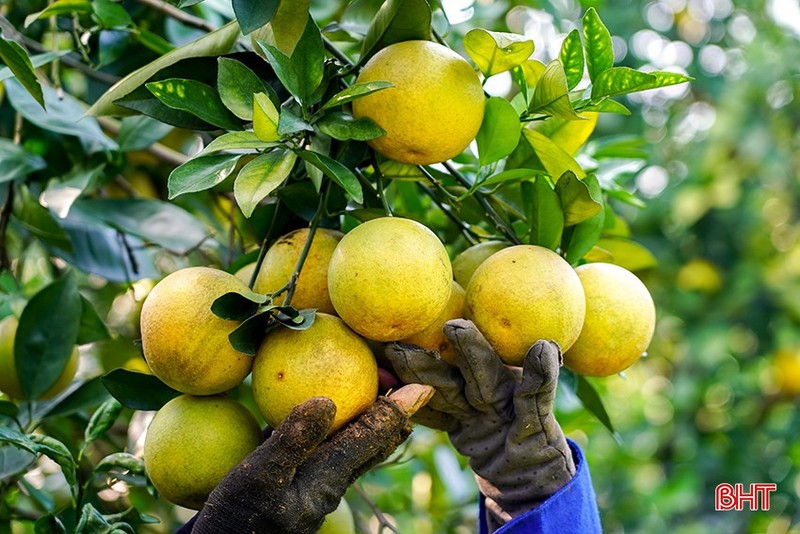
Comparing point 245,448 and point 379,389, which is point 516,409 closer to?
point 379,389

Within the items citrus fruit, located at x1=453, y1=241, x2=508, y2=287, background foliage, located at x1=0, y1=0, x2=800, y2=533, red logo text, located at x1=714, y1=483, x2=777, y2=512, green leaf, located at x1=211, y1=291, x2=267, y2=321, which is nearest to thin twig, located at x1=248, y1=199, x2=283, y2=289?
green leaf, located at x1=211, y1=291, x2=267, y2=321

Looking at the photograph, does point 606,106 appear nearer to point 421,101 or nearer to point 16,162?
point 421,101

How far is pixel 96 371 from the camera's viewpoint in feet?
4.91

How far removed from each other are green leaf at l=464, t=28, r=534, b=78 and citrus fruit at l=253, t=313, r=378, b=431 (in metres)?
0.30

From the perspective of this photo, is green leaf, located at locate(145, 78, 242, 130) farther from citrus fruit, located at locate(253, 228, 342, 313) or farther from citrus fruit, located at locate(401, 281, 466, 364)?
citrus fruit, located at locate(401, 281, 466, 364)

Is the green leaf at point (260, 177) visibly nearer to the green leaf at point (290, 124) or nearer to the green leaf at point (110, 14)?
the green leaf at point (290, 124)

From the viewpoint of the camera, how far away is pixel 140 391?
91 centimetres

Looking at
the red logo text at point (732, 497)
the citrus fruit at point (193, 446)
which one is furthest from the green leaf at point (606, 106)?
the red logo text at point (732, 497)

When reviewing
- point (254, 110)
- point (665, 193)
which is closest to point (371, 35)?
point (254, 110)

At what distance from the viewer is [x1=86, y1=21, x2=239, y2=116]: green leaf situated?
875mm

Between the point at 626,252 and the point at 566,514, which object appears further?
the point at 626,252

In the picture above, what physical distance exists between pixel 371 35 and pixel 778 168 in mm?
2500

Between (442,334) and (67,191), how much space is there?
61 cm

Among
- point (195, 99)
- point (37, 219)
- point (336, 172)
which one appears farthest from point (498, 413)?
point (37, 219)
